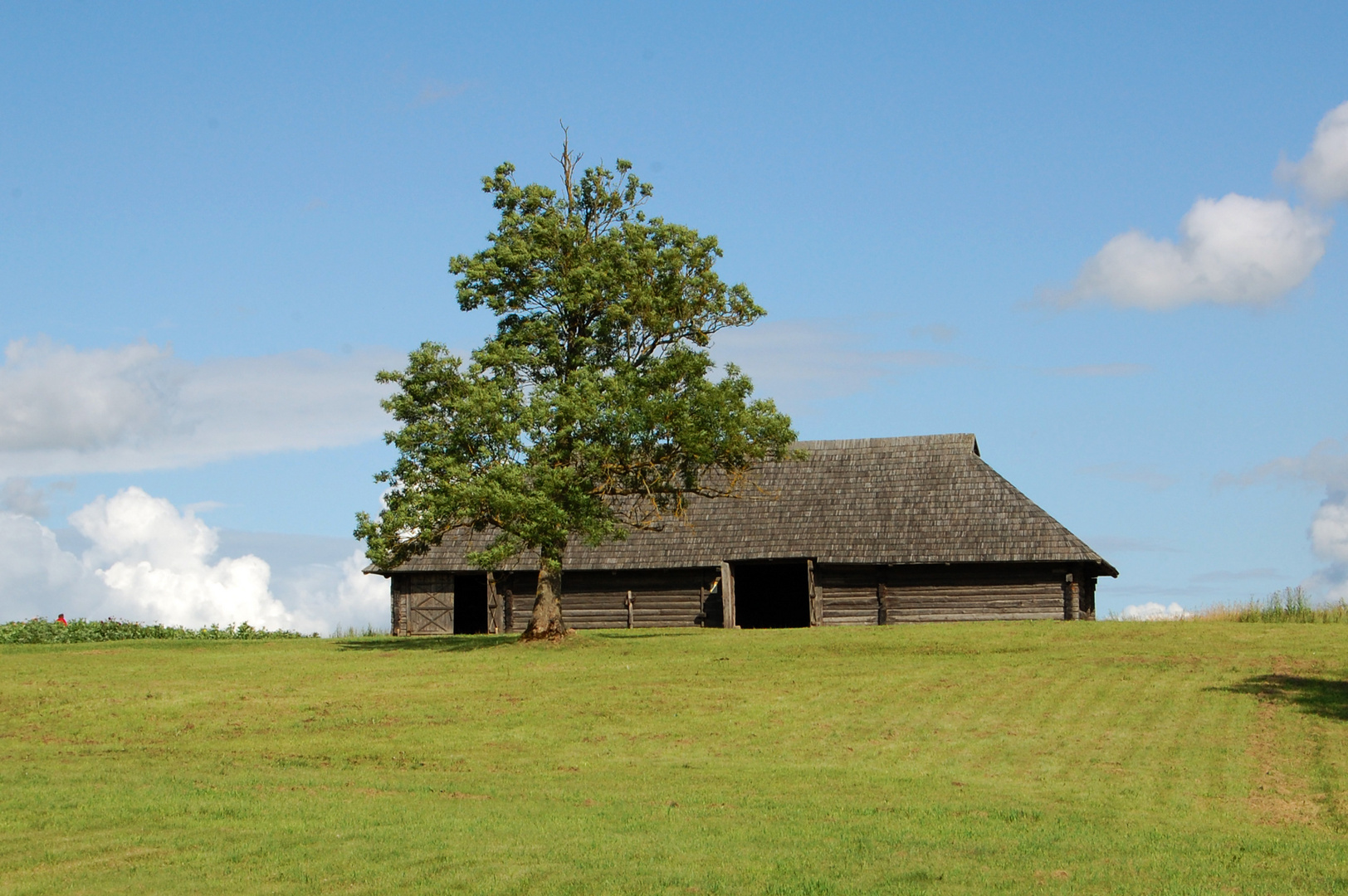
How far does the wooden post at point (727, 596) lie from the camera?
42.0 meters

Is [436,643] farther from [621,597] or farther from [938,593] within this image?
[938,593]

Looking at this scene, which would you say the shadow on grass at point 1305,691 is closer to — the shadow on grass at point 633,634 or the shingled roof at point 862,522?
the shingled roof at point 862,522

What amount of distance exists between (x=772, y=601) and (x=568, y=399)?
1784 centimetres

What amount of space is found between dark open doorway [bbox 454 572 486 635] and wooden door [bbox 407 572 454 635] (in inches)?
159

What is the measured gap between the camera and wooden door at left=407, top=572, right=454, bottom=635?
45.9 meters

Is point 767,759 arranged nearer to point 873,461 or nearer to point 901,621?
point 901,621

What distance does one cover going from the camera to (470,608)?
5212 centimetres

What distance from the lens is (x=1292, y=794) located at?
16.1 meters

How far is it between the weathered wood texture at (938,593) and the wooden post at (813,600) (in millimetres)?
168

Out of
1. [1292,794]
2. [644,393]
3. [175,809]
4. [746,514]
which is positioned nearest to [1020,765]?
[1292,794]

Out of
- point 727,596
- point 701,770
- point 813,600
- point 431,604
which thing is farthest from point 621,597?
point 701,770

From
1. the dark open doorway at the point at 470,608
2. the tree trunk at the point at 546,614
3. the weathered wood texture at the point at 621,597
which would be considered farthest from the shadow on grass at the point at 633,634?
the dark open doorway at the point at 470,608

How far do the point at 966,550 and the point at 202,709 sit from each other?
23.6 metres

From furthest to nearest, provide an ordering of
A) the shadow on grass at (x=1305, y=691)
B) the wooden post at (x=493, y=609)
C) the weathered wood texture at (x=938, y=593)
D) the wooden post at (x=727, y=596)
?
the wooden post at (x=493, y=609), the wooden post at (x=727, y=596), the weathered wood texture at (x=938, y=593), the shadow on grass at (x=1305, y=691)
